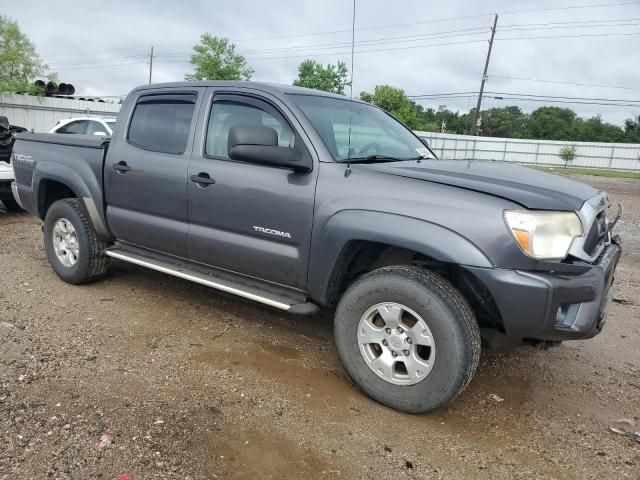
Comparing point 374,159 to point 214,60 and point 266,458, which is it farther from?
point 214,60

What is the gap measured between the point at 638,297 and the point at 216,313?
425 cm

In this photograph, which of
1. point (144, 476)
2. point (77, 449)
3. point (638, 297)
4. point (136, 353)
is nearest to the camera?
point (144, 476)

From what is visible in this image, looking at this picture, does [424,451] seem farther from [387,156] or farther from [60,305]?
[60,305]

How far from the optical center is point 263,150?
309 cm

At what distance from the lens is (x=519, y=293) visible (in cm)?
254

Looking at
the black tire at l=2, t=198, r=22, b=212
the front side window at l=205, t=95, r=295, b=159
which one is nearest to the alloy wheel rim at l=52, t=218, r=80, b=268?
the front side window at l=205, t=95, r=295, b=159

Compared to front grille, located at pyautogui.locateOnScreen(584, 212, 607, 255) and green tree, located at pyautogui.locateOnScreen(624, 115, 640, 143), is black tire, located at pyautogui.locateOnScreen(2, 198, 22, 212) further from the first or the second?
green tree, located at pyautogui.locateOnScreen(624, 115, 640, 143)

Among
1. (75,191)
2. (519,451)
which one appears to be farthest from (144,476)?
(75,191)

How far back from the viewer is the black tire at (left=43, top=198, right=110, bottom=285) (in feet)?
15.2

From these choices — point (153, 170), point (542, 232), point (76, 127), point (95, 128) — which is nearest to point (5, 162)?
point (95, 128)

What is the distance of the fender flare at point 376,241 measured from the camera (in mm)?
2631

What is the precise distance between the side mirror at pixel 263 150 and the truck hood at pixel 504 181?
429mm

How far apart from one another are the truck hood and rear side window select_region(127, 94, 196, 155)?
1.61 meters

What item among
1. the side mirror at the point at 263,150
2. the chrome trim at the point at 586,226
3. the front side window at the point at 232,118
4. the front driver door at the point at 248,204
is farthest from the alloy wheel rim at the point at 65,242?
the chrome trim at the point at 586,226
